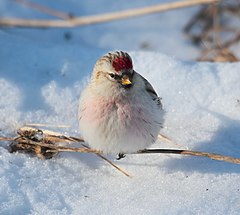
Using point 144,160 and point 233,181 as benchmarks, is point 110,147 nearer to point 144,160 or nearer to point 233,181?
point 144,160

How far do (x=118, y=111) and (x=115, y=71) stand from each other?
195mm

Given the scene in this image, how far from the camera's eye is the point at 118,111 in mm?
2639

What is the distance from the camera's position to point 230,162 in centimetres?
281

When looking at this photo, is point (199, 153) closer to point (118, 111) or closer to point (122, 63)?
point (118, 111)

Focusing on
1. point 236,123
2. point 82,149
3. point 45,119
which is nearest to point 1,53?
point 45,119

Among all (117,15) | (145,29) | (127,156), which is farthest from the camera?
(145,29)

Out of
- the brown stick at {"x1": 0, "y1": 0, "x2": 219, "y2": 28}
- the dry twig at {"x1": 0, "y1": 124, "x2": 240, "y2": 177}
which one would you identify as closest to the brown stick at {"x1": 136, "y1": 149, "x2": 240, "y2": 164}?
the dry twig at {"x1": 0, "y1": 124, "x2": 240, "y2": 177}

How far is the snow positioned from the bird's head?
46cm

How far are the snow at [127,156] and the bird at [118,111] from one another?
0.62ft

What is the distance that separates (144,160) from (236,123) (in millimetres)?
653

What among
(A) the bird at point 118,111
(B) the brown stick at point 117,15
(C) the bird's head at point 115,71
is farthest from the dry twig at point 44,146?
→ (B) the brown stick at point 117,15

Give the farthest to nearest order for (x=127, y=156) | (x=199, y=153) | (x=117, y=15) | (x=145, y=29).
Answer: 1. (x=145, y=29)
2. (x=117, y=15)
3. (x=127, y=156)
4. (x=199, y=153)

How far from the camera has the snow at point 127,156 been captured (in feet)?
8.30

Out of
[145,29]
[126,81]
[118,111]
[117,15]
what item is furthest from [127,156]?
[145,29]
